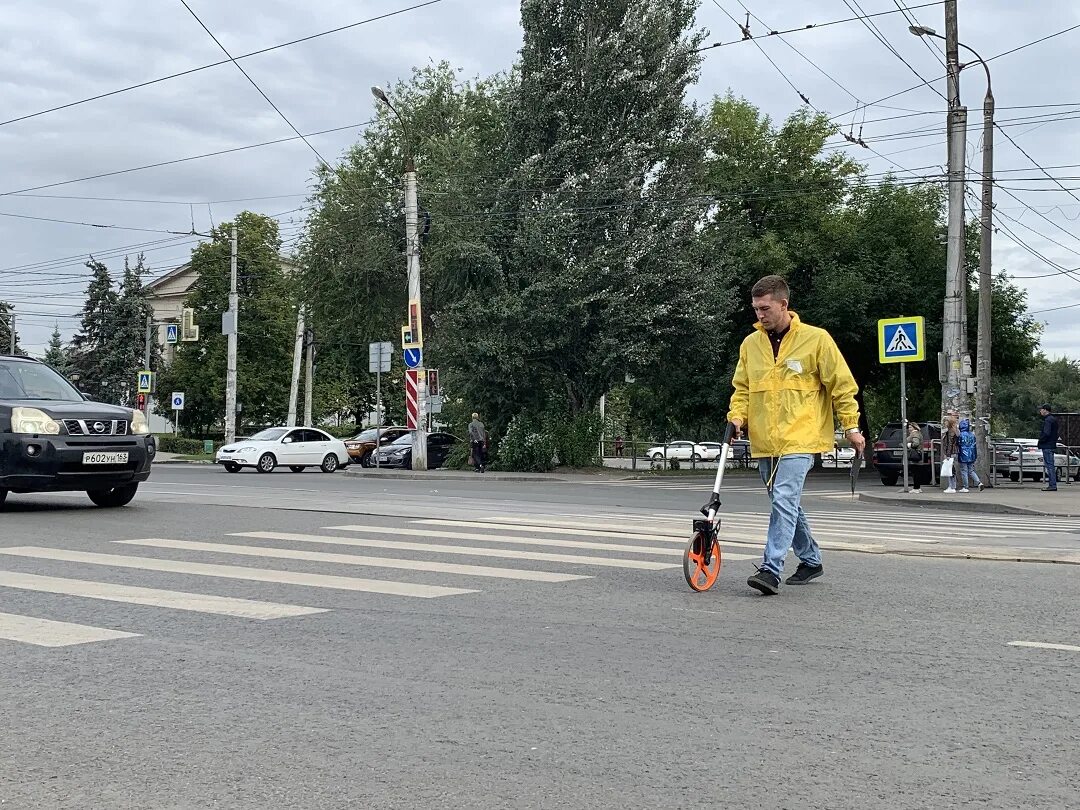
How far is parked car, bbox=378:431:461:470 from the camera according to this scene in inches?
1647

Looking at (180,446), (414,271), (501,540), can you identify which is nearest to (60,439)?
(501,540)

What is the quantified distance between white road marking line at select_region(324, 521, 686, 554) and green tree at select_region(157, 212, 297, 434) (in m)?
57.8

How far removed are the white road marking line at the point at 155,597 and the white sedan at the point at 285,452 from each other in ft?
93.4

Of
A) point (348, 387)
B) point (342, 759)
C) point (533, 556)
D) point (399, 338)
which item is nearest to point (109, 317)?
point (348, 387)

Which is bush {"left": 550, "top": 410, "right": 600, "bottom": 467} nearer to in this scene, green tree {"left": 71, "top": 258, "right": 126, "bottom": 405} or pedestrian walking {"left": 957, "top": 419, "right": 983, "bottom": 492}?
pedestrian walking {"left": 957, "top": 419, "right": 983, "bottom": 492}

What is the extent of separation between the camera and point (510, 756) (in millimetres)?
3932

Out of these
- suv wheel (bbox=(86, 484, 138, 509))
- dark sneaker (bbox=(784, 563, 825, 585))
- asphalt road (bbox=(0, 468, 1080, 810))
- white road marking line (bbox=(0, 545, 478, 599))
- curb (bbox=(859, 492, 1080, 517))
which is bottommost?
curb (bbox=(859, 492, 1080, 517))

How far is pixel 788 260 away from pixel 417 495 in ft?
72.0

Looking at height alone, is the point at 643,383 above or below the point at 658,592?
above

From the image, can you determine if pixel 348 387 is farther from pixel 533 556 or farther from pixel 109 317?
pixel 533 556

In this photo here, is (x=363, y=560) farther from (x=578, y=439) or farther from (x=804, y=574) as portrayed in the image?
(x=578, y=439)

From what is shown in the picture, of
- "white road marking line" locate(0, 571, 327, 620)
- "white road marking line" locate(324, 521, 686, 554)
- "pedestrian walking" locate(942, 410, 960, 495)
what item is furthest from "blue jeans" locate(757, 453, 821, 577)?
"pedestrian walking" locate(942, 410, 960, 495)

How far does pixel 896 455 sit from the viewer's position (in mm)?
30109

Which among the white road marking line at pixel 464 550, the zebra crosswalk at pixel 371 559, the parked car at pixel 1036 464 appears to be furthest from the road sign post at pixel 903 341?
the white road marking line at pixel 464 550
